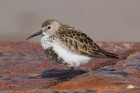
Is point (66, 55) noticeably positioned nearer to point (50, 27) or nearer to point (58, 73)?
point (50, 27)

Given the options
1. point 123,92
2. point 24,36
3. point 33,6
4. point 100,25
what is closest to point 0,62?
point 123,92

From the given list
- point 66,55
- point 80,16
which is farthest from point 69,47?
point 80,16

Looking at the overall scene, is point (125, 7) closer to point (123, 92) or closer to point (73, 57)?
point (73, 57)

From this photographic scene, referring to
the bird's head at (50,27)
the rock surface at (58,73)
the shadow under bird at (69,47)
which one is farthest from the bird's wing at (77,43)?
the rock surface at (58,73)

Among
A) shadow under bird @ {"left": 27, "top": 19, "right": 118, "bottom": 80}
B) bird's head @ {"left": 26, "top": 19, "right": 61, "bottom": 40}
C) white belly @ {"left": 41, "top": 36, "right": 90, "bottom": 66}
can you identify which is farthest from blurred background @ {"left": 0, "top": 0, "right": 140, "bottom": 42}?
white belly @ {"left": 41, "top": 36, "right": 90, "bottom": 66}

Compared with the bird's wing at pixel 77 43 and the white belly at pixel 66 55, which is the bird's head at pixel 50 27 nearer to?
the bird's wing at pixel 77 43

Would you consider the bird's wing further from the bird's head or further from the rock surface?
the rock surface
